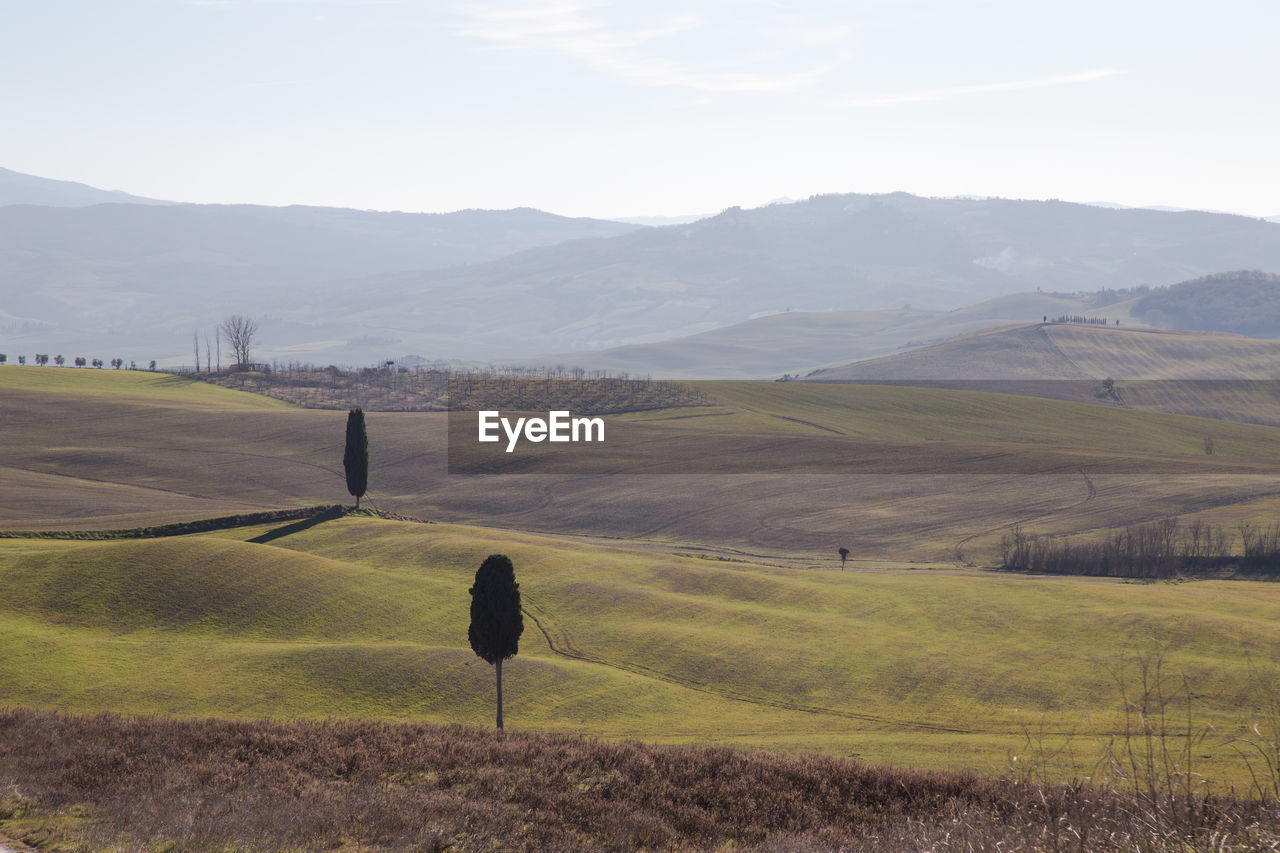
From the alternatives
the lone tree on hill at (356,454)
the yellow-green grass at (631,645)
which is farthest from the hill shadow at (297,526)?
the lone tree on hill at (356,454)

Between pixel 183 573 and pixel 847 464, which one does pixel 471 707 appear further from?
pixel 847 464

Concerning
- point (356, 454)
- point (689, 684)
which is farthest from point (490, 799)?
point (356, 454)

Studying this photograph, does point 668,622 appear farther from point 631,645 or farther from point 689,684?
point 689,684

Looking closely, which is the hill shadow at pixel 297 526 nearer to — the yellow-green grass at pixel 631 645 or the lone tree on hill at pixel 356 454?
the yellow-green grass at pixel 631 645

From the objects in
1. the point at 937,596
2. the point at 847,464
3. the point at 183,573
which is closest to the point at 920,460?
the point at 847,464

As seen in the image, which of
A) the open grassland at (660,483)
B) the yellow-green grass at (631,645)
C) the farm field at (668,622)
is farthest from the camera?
the open grassland at (660,483)

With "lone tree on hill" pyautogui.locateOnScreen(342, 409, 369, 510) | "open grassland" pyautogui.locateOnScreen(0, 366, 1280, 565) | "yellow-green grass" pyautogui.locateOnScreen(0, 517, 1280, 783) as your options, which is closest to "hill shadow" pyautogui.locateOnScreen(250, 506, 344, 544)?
"yellow-green grass" pyautogui.locateOnScreen(0, 517, 1280, 783)

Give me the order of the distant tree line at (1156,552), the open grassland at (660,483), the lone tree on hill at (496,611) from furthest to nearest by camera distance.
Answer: the open grassland at (660,483)
the distant tree line at (1156,552)
the lone tree on hill at (496,611)
